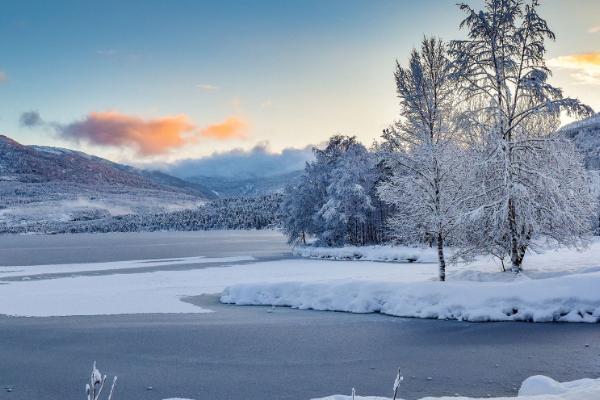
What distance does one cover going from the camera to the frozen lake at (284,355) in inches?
362

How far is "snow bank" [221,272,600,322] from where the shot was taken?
15273 millimetres

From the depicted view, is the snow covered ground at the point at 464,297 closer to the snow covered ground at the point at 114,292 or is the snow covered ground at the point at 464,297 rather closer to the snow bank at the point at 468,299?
the snow bank at the point at 468,299

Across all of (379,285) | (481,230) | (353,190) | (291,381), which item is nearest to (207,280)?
(379,285)

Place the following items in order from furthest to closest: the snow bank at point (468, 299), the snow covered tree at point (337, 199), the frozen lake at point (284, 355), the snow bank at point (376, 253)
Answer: the snow covered tree at point (337, 199) < the snow bank at point (376, 253) < the snow bank at point (468, 299) < the frozen lake at point (284, 355)

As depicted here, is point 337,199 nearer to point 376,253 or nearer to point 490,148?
point 376,253

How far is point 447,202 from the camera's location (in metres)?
21.2

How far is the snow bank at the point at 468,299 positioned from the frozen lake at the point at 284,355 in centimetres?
74

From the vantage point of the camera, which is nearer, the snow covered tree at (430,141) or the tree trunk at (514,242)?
the tree trunk at (514,242)

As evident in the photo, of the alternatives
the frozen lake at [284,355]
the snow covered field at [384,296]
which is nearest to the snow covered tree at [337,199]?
the snow covered field at [384,296]

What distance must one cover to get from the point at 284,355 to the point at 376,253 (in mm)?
37029

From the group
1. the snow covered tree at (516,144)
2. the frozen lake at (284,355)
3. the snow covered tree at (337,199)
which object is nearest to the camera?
the frozen lake at (284,355)

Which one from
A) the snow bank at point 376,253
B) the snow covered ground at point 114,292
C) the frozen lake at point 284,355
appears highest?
the snow bank at point 376,253

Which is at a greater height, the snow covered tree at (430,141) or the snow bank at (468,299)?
the snow covered tree at (430,141)

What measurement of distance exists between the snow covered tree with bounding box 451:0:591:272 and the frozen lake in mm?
5857
